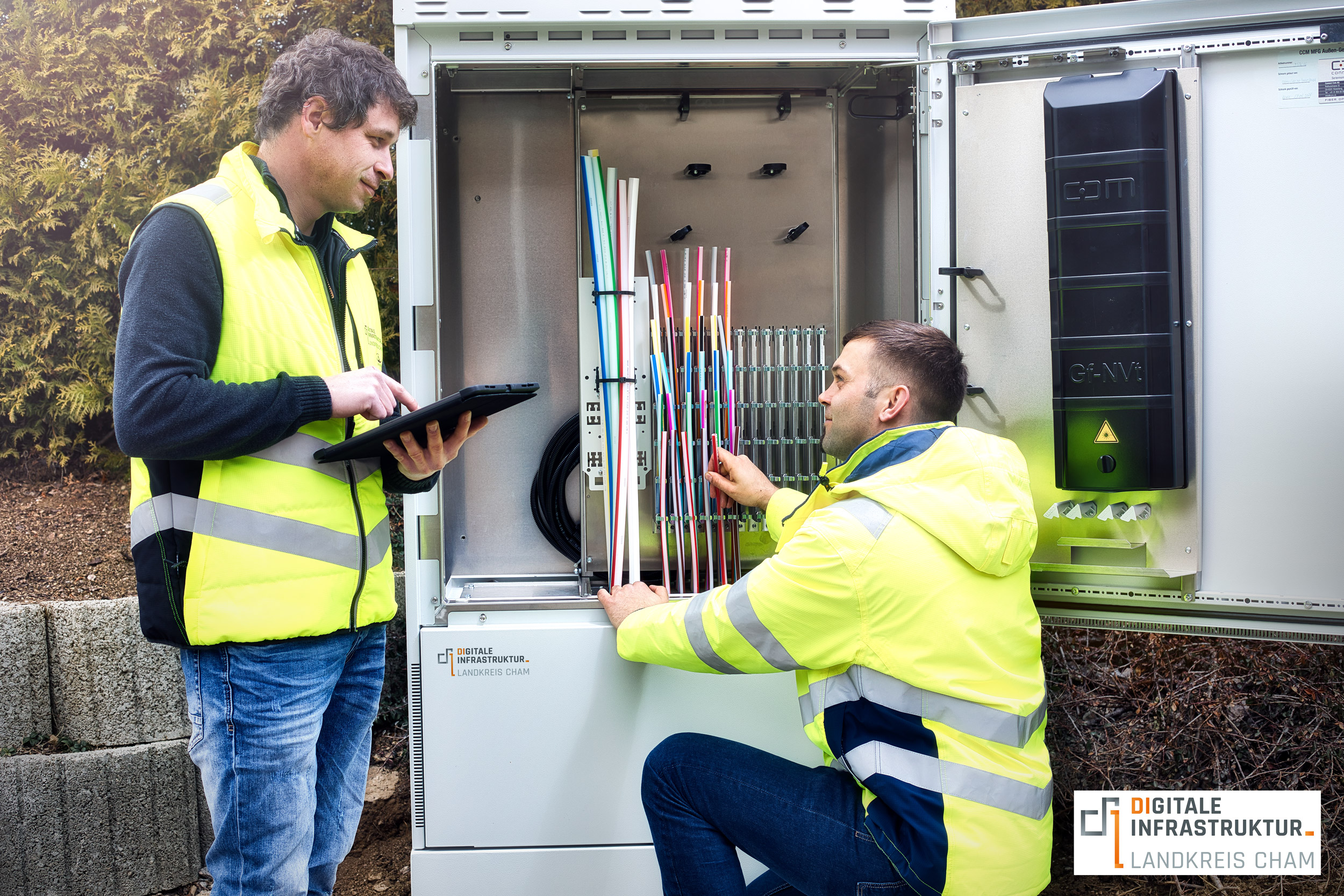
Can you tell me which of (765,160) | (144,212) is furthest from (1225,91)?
(144,212)

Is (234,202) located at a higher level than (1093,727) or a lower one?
higher

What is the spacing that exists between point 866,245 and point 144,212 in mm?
2377


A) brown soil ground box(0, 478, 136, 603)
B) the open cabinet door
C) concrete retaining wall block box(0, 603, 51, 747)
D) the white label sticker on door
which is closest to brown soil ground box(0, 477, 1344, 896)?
brown soil ground box(0, 478, 136, 603)

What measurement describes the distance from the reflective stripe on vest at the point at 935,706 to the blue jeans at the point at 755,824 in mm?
178

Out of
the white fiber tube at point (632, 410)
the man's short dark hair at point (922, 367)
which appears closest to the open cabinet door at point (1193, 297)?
the man's short dark hair at point (922, 367)

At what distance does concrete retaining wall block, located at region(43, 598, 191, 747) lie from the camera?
238 cm

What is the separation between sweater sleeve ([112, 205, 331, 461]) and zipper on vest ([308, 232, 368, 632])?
0.56 ft

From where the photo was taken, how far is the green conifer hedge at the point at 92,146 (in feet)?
9.27

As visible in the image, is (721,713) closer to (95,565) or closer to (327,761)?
(327,761)

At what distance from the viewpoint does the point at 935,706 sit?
4.24ft

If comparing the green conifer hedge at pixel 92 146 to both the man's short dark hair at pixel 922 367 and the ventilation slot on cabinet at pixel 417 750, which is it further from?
the man's short dark hair at pixel 922 367

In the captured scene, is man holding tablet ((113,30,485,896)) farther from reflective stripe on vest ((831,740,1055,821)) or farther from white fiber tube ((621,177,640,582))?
reflective stripe on vest ((831,740,1055,821))

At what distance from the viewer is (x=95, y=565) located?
9.34 feet

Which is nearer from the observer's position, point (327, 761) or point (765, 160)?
point (327, 761)
